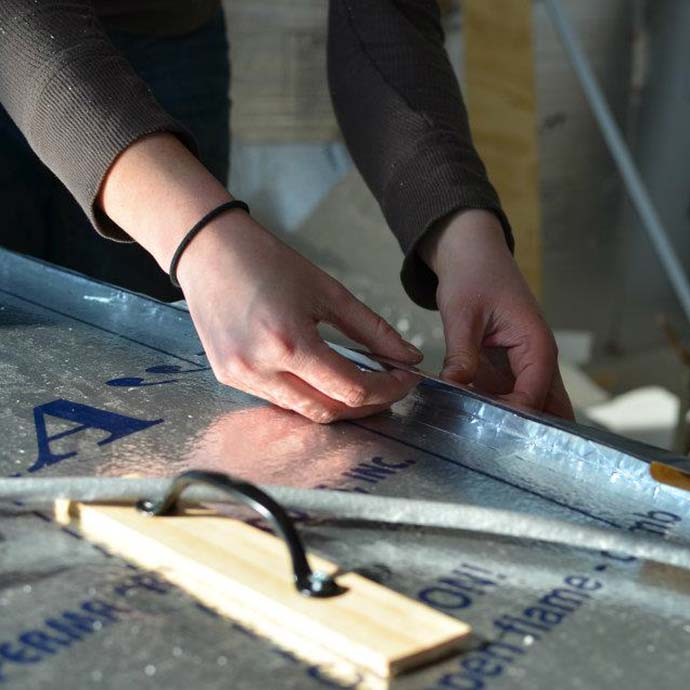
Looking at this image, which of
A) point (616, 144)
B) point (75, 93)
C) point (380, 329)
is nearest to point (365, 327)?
point (380, 329)

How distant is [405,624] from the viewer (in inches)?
16.3

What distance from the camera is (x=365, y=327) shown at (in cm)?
68

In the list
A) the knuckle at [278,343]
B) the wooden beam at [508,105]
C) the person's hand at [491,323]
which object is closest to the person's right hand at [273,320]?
the knuckle at [278,343]

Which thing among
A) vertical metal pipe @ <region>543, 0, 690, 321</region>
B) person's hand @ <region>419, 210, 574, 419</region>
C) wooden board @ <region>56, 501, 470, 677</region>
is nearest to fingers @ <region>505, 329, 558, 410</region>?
person's hand @ <region>419, 210, 574, 419</region>

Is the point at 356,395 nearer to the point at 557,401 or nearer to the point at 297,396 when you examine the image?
the point at 297,396

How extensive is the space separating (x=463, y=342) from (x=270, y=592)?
1.23 feet

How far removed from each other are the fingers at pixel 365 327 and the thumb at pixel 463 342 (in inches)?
2.0

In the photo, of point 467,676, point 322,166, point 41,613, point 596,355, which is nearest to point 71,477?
point 41,613

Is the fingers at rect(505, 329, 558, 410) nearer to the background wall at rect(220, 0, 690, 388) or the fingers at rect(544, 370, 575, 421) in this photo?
the fingers at rect(544, 370, 575, 421)

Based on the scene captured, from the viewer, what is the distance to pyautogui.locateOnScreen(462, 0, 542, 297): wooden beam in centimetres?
209

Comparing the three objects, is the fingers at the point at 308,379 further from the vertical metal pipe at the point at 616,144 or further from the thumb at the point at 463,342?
the vertical metal pipe at the point at 616,144

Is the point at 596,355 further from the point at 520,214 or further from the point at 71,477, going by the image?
the point at 71,477

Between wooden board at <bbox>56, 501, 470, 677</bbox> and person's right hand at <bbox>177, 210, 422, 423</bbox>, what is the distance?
146mm

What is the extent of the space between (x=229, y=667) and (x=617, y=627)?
0.53 ft
